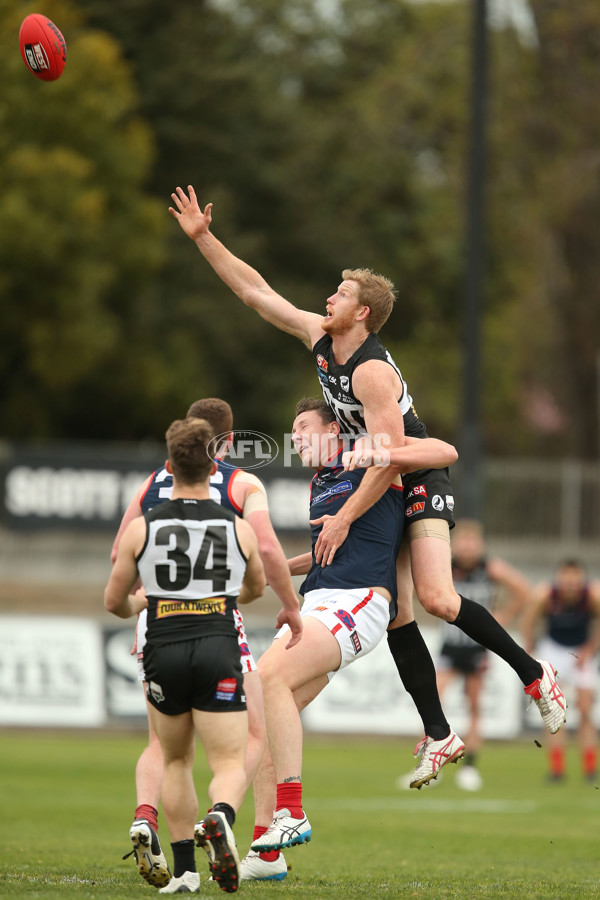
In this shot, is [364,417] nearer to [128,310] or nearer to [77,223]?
[77,223]

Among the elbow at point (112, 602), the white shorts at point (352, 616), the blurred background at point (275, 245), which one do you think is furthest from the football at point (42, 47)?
the blurred background at point (275, 245)

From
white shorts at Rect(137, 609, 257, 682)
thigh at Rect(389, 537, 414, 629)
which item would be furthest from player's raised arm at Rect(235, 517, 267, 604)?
thigh at Rect(389, 537, 414, 629)

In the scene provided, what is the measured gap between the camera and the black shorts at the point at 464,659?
15.6 metres

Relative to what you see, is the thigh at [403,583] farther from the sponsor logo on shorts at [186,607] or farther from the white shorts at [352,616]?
the sponsor logo on shorts at [186,607]

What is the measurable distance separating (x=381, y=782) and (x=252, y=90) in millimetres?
26453

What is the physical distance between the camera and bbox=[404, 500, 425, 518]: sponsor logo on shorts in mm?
7391

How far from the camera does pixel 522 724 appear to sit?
1900 centimetres

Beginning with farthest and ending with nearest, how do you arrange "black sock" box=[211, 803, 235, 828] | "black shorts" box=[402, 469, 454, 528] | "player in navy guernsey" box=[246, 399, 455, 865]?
"black shorts" box=[402, 469, 454, 528] < "player in navy guernsey" box=[246, 399, 455, 865] < "black sock" box=[211, 803, 235, 828]

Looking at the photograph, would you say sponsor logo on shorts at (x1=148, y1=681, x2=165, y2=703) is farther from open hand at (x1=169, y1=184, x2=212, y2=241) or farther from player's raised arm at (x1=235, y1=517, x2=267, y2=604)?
open hand at (x1=169, y1=184, x2=212, y2=241)

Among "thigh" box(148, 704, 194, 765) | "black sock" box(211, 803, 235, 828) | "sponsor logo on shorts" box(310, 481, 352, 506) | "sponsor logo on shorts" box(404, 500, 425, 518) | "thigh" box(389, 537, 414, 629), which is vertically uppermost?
"sponsor logo on shorts" box(310, 481, 352, 506)

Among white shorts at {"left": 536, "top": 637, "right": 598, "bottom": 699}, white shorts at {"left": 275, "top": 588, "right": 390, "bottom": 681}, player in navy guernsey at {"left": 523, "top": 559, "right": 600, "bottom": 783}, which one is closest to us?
white shorts at {"left": 275, "top": 588, "right": 390, "bottom": 681}

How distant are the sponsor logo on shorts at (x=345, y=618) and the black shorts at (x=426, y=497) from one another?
70cm

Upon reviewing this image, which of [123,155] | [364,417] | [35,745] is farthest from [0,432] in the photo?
[364,417]

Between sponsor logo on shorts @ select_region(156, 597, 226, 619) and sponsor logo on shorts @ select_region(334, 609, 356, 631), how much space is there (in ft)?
3.11
